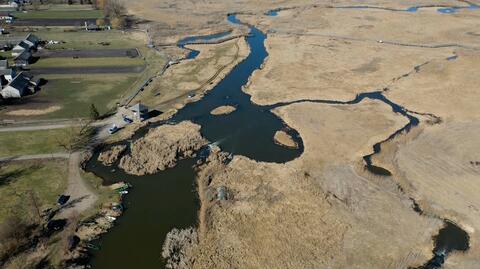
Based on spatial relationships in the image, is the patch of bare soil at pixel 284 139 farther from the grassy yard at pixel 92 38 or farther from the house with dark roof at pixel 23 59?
the house with dark roof at pixel 23 59

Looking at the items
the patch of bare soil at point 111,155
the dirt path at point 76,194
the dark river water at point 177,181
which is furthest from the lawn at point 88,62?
the dirt path at point 76,194

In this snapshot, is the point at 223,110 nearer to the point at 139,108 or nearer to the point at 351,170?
the point at 139,108

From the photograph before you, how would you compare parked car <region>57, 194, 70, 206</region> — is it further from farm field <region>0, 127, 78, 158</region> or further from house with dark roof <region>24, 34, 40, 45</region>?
house with dark roof <region>24, 34, 40, 45</region>

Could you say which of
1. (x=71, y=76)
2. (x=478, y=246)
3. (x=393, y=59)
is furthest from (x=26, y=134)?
(x=393, y=59)

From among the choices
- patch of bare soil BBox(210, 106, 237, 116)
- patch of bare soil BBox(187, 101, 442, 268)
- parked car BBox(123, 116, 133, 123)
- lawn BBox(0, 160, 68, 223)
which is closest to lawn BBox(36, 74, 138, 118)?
parked car BBox(123, 116, 133, 123)

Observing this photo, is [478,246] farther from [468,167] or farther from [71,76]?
[71,76]
